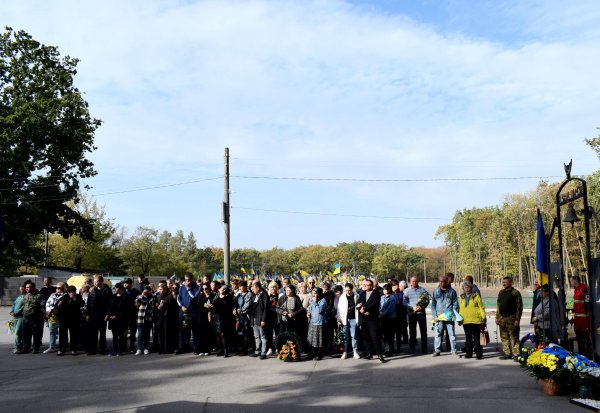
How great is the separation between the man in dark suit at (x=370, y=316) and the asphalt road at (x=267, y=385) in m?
0.47

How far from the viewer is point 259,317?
12469 millimetres

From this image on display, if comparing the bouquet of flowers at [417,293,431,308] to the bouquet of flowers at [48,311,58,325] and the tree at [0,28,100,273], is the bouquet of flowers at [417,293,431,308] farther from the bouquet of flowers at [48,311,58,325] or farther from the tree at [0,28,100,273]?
the tree at [0,28,100,273]

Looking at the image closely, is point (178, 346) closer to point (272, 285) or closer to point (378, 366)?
point (272, 285)

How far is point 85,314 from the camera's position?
13.4 meters

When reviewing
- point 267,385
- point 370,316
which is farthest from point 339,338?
point 267,385

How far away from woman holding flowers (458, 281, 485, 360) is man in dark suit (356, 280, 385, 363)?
6.00 ft

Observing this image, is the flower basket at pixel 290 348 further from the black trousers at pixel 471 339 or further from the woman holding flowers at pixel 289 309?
the black trousers at pixel 471 339

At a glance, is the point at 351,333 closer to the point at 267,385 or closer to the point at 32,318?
the point at 267,385

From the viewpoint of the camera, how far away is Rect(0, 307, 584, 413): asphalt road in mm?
7762

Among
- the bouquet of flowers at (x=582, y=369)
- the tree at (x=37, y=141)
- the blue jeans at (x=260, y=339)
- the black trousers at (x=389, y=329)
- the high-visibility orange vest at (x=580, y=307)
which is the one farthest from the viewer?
the tree at (x=37, y=141)

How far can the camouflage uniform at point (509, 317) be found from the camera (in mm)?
11547

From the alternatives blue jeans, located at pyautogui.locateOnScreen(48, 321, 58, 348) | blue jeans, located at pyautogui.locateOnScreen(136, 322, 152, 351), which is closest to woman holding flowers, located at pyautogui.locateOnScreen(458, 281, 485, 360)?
blue jeans, located at pyautogui.locateOnScreen(136, 322, 152, 351)

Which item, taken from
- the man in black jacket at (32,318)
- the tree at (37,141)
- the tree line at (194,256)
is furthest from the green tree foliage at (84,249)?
the man in black jacket at (32,318)

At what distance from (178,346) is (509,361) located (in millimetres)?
7523
